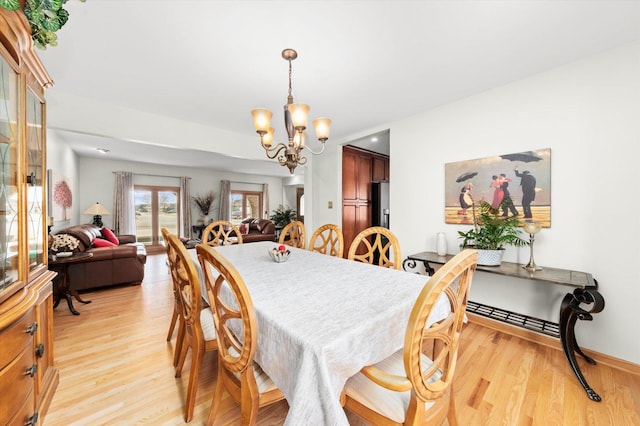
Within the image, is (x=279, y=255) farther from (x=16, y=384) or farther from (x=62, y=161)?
(x=62, y=161)

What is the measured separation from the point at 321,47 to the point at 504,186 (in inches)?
82.3

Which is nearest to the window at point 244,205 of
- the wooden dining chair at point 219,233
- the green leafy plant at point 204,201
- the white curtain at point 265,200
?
the white curtain at point 265,200

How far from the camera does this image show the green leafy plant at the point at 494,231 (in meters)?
2.21

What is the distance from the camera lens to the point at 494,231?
2.24 metres

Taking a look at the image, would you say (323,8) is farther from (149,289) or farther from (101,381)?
(149,289)

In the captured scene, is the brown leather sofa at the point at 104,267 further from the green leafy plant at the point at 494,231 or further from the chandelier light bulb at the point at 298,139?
the green leafy plant at the point at 494,231

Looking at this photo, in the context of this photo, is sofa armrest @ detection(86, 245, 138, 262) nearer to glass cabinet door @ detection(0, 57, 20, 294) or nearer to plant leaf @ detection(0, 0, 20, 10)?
glass cabinet door @ detection(0, 57, 20, 294)

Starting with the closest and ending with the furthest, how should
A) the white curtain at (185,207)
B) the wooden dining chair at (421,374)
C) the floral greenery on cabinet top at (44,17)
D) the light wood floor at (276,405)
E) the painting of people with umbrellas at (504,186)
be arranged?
the wooden dining chair at (421,374), the floral greenery on cabinet top at (44,17), the light wood floor at (276,405), the painting of people with umbrellas at (504,186), the white curtain at (185,207)

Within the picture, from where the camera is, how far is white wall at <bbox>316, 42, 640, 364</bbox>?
5.99 ft

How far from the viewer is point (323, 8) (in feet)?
4.83

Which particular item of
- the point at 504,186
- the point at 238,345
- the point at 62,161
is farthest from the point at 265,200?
→ the point at 238,345

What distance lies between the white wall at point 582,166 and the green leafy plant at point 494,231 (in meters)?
0.18

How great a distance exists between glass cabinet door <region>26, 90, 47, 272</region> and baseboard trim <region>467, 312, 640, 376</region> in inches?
139

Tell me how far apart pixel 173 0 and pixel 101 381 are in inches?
98.1
